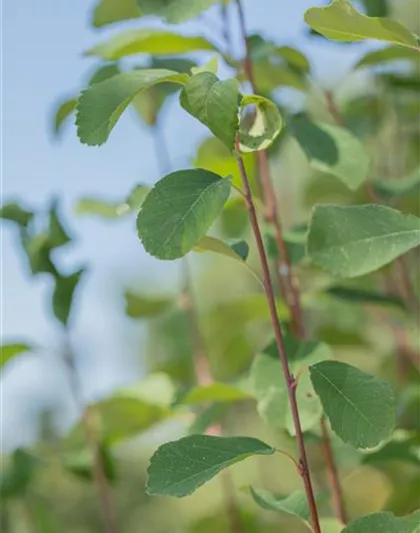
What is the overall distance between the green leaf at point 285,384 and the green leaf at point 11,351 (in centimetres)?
37

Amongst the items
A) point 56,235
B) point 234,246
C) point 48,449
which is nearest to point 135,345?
point 48,449

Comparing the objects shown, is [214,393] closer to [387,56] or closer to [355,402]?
[355,402]

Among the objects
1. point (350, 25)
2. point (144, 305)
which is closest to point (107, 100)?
point (350, 25)

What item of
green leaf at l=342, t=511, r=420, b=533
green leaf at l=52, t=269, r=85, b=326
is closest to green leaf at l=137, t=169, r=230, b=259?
green leaf at l=342, t=511, r=420, b=533

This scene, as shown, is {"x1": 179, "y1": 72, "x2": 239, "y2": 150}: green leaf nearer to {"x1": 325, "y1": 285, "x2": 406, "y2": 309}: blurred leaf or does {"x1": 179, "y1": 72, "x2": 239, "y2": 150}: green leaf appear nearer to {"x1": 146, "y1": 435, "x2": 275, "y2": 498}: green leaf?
{"x1": 146, "y1": 435, "x2": 275, "y2": 498}: green leaf

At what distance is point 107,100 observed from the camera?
74 cm

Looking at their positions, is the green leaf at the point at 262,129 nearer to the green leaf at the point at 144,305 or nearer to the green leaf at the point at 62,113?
the green leaf at the point at 62,113

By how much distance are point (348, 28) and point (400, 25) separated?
0.05 meters

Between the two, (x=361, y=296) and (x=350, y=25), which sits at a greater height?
(x=350, y=25)

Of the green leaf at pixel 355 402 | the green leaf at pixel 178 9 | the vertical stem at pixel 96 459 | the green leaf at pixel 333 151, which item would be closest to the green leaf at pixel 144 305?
the vertical stem at pixel 96 459

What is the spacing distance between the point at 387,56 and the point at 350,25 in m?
0.41

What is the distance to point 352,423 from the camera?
0.75m

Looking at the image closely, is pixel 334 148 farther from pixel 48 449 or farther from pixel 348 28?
pixel 48 449

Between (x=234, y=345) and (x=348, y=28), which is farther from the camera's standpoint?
(x=234, y=345)
